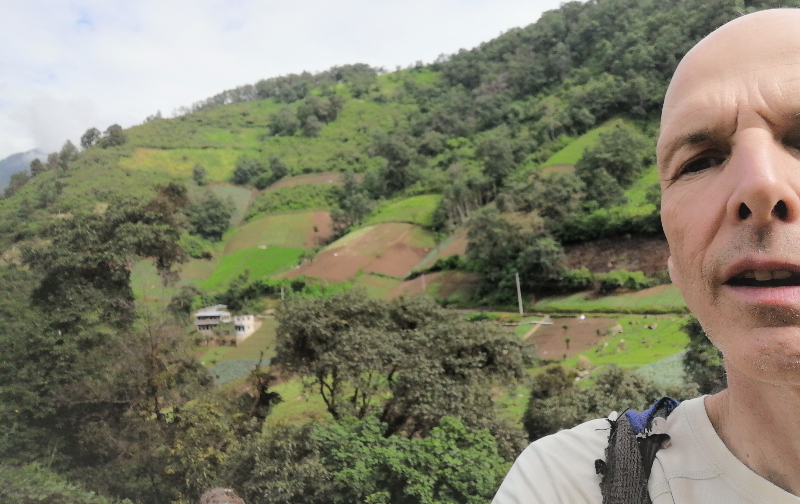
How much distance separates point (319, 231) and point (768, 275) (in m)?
46.8

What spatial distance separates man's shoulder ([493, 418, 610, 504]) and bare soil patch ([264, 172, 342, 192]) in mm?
55733

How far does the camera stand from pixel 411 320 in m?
11.6

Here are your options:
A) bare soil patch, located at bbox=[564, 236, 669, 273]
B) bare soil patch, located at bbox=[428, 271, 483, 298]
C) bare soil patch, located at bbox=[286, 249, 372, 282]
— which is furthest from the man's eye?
bare soil patch, located at bbox=[286, 249, 372, 282]

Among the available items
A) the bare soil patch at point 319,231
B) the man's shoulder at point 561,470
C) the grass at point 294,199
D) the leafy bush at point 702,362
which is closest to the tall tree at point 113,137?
the grass at point 294,199

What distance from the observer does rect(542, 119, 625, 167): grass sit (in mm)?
36859

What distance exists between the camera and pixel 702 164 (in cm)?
104

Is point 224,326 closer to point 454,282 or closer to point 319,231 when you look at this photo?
point 454,282

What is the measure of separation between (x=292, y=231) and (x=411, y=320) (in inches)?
1464

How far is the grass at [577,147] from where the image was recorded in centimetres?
3686

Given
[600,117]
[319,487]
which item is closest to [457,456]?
[319,487]

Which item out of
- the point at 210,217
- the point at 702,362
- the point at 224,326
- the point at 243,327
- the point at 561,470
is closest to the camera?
the point at 561,470

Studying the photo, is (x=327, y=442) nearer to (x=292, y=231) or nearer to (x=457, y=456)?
(x=457, y=456)

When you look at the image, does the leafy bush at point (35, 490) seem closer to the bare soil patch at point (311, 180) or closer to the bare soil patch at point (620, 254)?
the bare soil patch at point (620, 254)

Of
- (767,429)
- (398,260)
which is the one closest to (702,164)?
(767,429)
